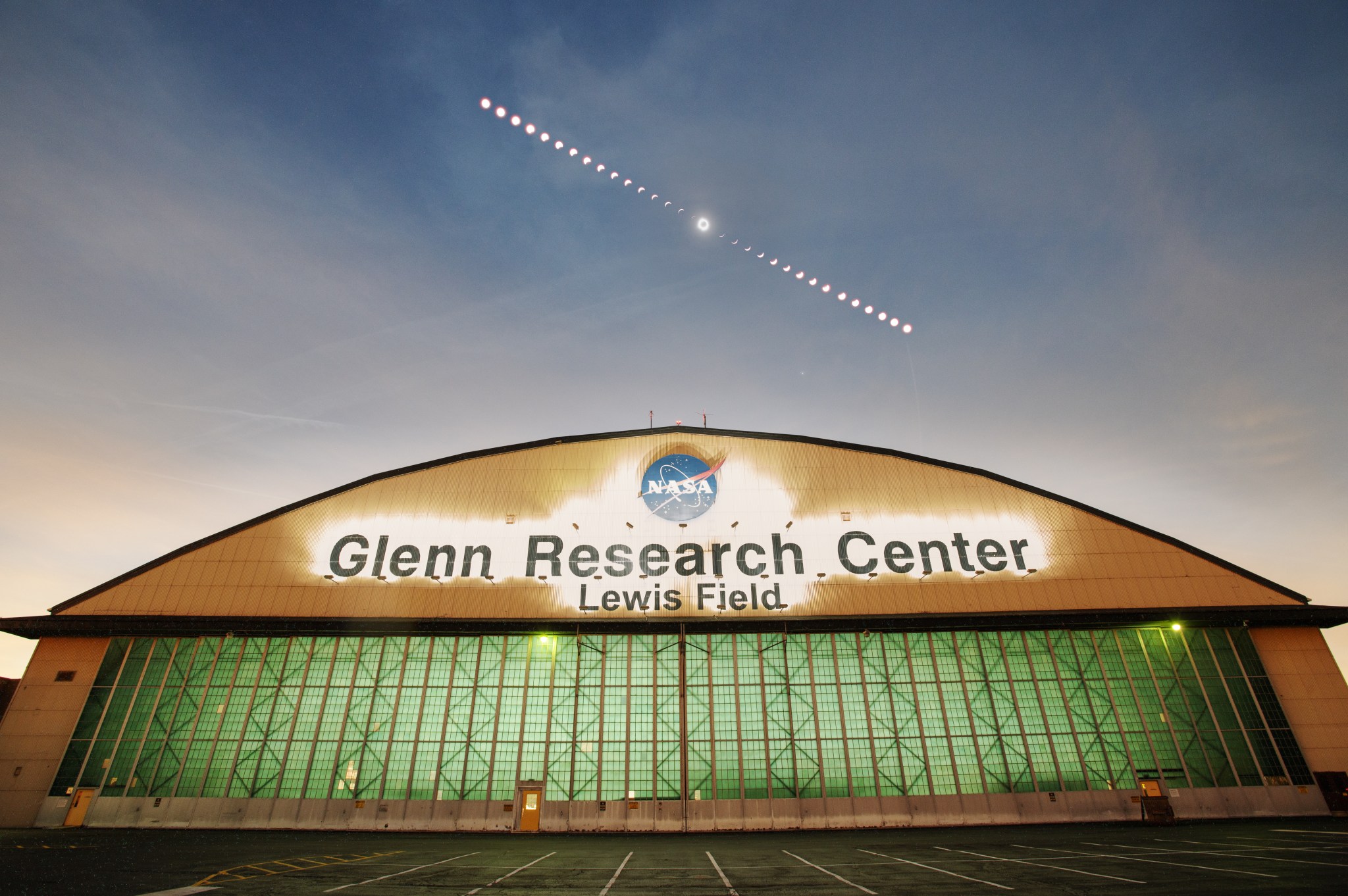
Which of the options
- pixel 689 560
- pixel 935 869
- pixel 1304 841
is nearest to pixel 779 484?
pixel 689 560

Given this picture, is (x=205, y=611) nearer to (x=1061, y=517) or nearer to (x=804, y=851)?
(x=804, y=851)

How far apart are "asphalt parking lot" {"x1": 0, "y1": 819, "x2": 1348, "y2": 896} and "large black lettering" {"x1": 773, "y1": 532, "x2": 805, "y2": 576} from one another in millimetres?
13766

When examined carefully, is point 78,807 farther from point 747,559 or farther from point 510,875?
point 747,559

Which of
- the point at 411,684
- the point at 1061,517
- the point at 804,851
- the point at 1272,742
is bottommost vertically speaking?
the point at 804,851

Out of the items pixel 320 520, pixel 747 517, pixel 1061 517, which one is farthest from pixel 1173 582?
pixel 320 520

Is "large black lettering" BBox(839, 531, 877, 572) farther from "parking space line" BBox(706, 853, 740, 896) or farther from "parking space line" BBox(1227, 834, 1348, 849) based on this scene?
"parking space line" BBox(1227, 834, 1348, 849)

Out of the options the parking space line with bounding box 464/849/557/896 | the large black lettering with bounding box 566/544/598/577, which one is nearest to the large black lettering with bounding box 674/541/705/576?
the large black lettering with bounding box 566/544/598/577

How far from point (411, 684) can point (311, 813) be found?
7.75 metres

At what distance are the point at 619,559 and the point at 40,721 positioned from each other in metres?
34.6

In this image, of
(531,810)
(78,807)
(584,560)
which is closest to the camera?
(531,810)

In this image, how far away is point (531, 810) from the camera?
3200 centimetres

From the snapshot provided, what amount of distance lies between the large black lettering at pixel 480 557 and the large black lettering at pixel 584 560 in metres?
4.85

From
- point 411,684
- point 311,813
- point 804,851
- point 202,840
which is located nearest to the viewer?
point 804,851

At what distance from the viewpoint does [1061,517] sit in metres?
38.2
